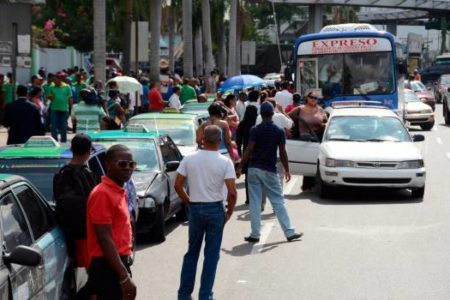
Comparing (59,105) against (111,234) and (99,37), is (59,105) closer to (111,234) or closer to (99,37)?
(99,37)

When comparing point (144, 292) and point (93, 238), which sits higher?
point (93, 238)

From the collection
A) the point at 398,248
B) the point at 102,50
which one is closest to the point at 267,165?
the point at 398,248

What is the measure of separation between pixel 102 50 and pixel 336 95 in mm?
6488

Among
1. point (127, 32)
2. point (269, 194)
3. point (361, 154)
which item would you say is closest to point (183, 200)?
point (269, 194)

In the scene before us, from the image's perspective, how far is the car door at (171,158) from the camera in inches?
523

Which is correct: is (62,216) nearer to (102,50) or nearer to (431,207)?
(431,207)

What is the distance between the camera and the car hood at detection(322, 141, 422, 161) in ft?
52.2

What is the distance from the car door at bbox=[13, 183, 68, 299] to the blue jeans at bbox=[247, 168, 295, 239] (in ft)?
15.9

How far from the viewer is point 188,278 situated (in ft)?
28.4

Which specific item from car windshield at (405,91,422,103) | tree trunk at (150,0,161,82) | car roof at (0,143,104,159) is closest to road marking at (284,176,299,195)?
car roof at (0,143,104,159)

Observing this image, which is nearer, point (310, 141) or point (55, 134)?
point (310, 141)

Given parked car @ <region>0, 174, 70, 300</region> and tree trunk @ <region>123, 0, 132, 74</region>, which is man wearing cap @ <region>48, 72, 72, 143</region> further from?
tree trunk @ <region>123, 0, 132, 74</region>

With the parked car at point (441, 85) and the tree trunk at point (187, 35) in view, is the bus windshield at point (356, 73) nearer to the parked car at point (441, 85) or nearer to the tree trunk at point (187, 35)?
the tree trunk at point (187, 35)

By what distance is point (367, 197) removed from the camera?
1661cm
